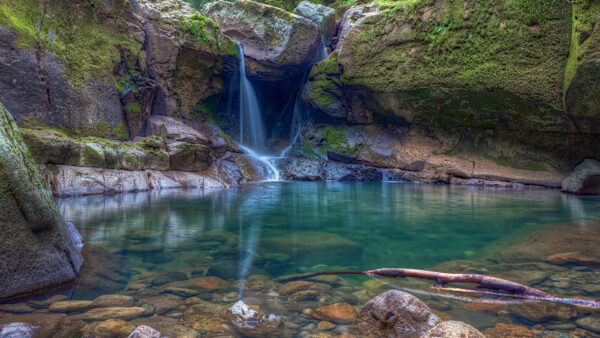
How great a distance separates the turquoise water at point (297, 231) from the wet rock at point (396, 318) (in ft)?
3.55

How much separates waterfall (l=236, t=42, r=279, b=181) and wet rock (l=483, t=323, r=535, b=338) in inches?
587

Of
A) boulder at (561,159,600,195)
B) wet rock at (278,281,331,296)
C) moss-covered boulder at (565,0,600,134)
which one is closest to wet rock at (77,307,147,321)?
wet rock at (278,281,331,296)

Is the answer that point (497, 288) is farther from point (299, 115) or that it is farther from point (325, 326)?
point (299, 115)

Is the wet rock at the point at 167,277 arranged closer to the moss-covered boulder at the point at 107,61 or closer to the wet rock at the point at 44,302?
the wet rock at the point at 44,302

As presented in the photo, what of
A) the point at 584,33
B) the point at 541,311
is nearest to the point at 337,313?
the point at 541,311

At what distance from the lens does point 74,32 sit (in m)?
11.1

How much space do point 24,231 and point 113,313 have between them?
832mm

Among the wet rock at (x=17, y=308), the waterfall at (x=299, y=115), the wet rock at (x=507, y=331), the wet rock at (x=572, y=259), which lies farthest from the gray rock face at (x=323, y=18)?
the wet rock at (x=17, y=308)

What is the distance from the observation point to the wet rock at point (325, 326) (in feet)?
6.32

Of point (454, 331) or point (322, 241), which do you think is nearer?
point (454, 331)

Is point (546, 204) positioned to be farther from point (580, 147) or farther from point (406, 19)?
point (406, 19)

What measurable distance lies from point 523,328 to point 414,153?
48.2 feet

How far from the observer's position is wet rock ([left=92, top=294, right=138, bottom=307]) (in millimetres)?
2154

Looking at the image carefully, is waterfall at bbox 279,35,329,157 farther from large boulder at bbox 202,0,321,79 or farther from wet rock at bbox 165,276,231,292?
wet rock at bbox 165,276,231,292
